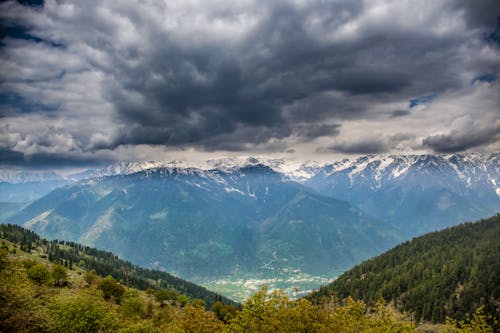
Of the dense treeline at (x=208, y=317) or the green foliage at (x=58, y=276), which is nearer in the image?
the dense treeline at (x=208, y=317)

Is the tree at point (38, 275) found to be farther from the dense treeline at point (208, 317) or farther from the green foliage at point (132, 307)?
the dense treeline at point (208, 317)

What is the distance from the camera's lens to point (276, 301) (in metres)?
54.4

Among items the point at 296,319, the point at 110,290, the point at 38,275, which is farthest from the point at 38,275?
the point at 296,319

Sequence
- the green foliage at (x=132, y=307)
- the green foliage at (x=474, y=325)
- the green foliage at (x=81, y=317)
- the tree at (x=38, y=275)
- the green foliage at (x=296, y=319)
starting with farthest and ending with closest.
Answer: the green foliage at (x=132, y=307) → the tree at (x=38, y=275) → the green foliage at (x=81, y=317) → the green foliage at (x=474, y=325) → the green foliage at (x=296, y=319)

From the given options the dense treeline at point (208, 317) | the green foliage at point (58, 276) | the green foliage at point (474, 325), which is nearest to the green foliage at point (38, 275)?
the green foliage at point (58, 276)

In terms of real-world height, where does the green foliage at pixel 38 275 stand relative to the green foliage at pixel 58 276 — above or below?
above

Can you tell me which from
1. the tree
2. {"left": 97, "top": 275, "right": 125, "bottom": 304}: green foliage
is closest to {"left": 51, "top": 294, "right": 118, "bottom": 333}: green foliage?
the tree

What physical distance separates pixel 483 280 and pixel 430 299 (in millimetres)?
27841

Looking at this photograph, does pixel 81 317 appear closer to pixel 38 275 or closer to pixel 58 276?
pixel 38 275

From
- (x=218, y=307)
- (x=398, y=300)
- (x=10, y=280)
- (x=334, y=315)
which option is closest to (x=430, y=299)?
(x=398, y=300)

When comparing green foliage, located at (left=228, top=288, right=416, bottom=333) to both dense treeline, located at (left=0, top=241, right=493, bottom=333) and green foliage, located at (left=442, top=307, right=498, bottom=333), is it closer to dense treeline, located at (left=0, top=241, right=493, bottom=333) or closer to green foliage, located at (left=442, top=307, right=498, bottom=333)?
dense treeline, located at (left=0, top=241, right=493, bottom=333)

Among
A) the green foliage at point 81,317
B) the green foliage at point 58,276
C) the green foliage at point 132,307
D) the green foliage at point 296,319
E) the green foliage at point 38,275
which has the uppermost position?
the green foliage at point 296,319

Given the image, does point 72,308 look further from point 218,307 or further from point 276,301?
point 218,307

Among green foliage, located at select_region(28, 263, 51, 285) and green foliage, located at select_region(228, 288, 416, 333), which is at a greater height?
green foliage, located at select_region(228, 288, 416, 333)
